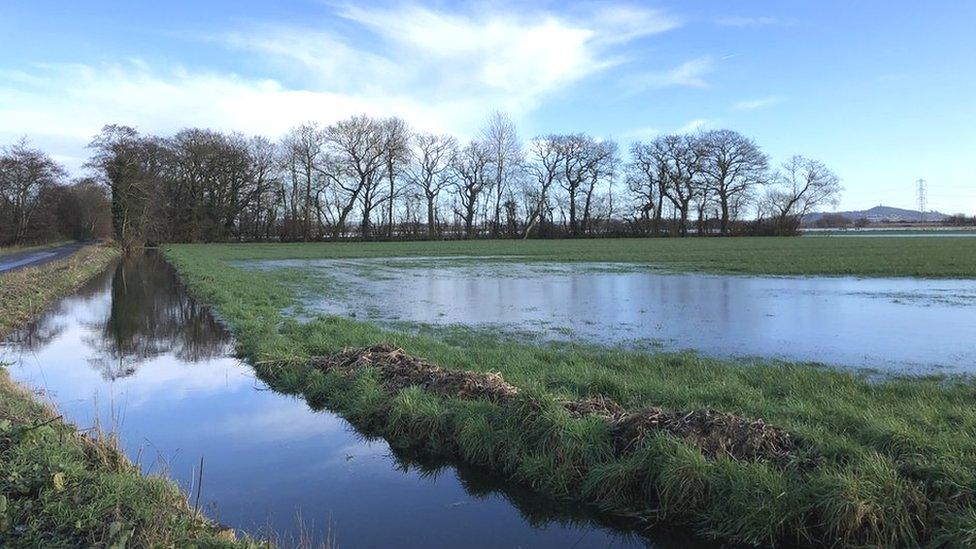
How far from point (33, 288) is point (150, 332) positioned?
9478mm

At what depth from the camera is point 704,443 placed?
5945 mm

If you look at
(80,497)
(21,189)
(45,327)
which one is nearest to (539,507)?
(80,497)

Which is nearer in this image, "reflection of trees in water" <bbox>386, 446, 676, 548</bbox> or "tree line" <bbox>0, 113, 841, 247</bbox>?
"reflection of trees in water" <bbox>386, 446, 676, 548</bbox>

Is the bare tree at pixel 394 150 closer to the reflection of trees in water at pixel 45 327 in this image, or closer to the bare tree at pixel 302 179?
the bare tree at pixel 302 179

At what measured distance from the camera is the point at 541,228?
97.1 meters

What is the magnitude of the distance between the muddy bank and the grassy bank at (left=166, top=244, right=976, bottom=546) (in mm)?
64

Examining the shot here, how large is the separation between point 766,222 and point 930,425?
9574 cm

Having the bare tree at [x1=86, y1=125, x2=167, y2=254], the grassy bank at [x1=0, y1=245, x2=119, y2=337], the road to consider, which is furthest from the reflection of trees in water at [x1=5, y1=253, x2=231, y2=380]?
the bare tree at [x1=86, y1=125, x2=167, y2=254]

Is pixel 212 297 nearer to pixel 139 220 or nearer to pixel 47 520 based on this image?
pixel 47 520

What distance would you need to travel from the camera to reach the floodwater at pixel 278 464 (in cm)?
556

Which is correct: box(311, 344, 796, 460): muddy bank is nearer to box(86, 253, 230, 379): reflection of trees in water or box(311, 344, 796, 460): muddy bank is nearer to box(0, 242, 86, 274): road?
box(86, 253, 230, 379): reflection of trees in water

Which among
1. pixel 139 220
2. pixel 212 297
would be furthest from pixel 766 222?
pixel 212 297

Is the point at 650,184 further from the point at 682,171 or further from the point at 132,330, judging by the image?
the point at 132,330

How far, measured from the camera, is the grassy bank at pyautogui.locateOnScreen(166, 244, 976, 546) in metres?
5.09
